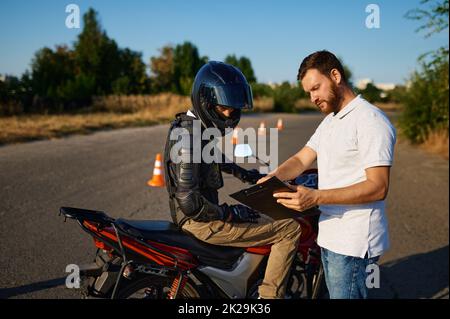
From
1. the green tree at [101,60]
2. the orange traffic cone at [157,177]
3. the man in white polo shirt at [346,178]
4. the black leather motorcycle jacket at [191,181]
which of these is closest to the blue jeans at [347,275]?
the man in white polo shirt at [346,178]

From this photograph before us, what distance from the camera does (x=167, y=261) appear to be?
96.0 inches

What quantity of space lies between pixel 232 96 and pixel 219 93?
0.07 metres

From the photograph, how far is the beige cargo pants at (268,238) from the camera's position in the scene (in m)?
2.45

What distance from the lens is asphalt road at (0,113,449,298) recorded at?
11.7 feet

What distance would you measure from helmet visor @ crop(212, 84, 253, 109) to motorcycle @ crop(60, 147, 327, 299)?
2.21 feet

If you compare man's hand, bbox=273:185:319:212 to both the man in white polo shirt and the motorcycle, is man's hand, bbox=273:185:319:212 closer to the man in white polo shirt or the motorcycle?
the man in white polo shirt

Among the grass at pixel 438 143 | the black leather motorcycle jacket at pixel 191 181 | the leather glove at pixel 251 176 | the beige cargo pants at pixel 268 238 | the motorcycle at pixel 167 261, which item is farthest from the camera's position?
the grass at pixel 438 143

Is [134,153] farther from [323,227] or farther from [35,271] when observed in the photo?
[323,227]

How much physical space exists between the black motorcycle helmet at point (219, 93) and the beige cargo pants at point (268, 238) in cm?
58

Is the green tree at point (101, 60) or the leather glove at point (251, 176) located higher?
the green tree at point (101, 60)
